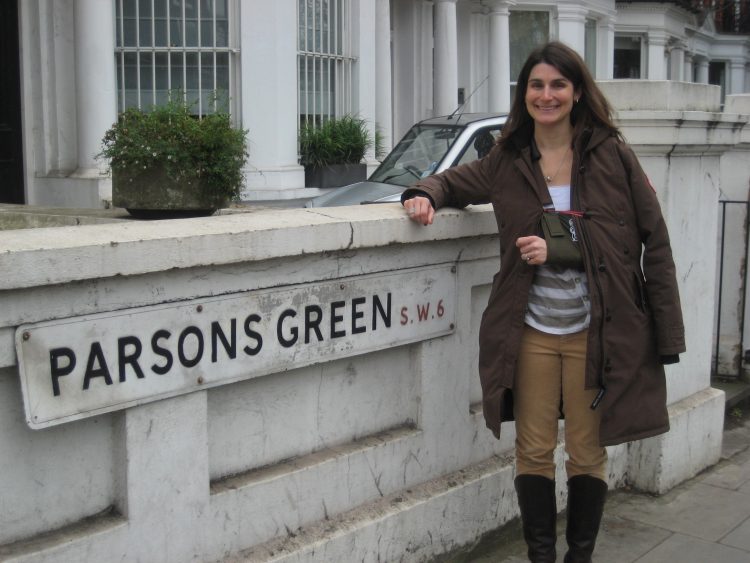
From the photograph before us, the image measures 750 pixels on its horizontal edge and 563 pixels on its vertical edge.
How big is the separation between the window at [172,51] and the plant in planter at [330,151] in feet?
4.14

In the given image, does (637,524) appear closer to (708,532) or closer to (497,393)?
(708,532)

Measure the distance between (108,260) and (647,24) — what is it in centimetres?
2351

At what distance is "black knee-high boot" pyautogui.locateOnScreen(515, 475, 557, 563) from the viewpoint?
12.3 ft

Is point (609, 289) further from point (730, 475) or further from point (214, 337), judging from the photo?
point (730, 475)

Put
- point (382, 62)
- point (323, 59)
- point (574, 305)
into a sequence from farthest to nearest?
1. point (382, 62)
2. point (323, 59)
3. point (574, 305)

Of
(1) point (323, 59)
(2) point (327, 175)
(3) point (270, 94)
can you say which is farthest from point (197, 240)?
(1) point (323, 59)

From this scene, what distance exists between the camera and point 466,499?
164 inches

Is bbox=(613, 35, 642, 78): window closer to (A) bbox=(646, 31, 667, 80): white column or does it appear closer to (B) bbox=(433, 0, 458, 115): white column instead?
(A) bbox=(646, 31, 667, 80): white column

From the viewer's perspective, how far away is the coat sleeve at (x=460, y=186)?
3.90 metres

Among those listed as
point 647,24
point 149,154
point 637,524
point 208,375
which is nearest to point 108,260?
point 208,375

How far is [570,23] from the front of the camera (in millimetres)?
20172

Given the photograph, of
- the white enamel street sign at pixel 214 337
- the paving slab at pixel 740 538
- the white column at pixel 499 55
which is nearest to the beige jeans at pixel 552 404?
the white enamel street sign at pixel 214 337

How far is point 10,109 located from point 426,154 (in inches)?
169

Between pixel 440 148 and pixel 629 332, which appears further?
pixel 440 148
